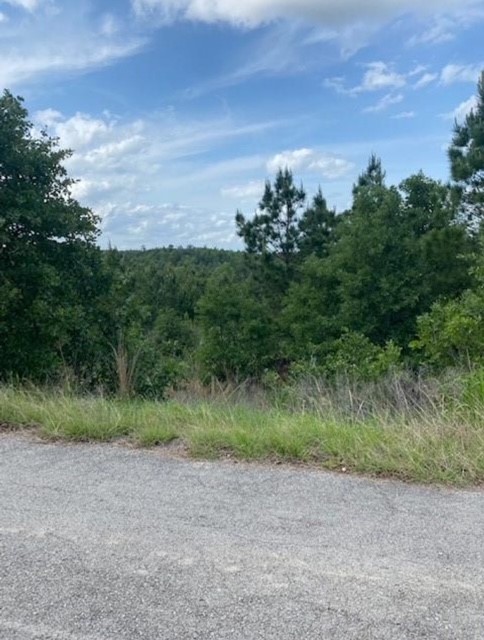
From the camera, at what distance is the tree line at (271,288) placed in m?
8.86

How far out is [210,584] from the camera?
2.38 m

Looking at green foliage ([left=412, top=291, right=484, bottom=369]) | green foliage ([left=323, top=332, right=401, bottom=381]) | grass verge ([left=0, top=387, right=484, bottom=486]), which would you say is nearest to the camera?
grass verge ([left=0, top=387, right=484, bottom=486])

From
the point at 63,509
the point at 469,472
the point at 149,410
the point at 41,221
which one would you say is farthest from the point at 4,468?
the point at 41,221

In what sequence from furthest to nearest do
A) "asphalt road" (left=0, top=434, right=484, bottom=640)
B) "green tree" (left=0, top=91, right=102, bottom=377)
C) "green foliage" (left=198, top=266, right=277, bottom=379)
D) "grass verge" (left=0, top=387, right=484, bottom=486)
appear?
"green foliage" (left=198, top=266, right=277, bottom=379) < "green tree" (left=0, top=91, right=102, bottom=377) < "grass verge" (left=0, top=387, right=484, bottom=486) < "asphalt road" (left=0, top=434, right=484, bottom=640)

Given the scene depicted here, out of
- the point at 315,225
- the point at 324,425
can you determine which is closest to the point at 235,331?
the point at 315,225

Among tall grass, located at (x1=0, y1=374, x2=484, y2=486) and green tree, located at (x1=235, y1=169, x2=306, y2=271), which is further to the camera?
green tree, located at (x1=235, y1=169, x2=306, y2=271)

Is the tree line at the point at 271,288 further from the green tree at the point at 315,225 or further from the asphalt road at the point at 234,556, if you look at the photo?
the asphalt road at the point at 234,556

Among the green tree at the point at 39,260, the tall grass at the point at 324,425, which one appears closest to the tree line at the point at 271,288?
the green tree at the point at 39,260

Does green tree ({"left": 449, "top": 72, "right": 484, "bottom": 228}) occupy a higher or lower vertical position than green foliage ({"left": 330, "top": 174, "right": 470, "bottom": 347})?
higher

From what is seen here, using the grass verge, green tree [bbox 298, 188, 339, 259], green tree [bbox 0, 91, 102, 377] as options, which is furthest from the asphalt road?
green tree [bbox 298, 188, 339, 259]

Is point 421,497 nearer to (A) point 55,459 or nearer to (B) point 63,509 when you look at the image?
(B) point 63,509

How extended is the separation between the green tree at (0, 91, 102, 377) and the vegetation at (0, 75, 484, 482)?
0.08 feet

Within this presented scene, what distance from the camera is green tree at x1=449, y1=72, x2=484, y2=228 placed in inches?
746

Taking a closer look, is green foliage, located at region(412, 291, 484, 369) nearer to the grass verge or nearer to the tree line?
the tree line
